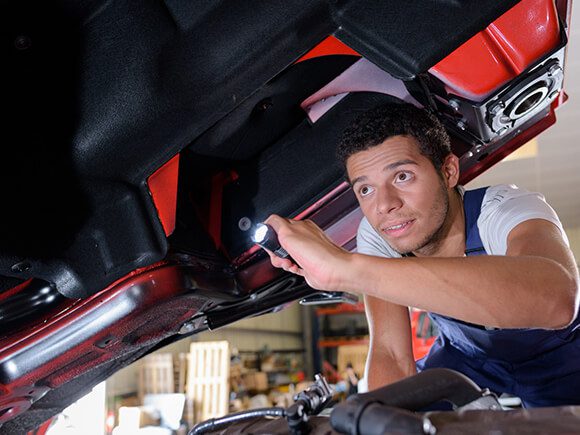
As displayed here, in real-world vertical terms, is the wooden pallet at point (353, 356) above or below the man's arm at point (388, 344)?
above

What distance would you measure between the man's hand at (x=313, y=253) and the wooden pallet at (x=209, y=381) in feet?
22.3

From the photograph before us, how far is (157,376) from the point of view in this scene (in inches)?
303

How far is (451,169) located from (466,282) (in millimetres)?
594

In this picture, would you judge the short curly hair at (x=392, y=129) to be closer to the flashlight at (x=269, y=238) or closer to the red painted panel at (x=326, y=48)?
the red painted panel at (x=326, y=48)

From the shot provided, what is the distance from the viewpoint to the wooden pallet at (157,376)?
765 centimetres

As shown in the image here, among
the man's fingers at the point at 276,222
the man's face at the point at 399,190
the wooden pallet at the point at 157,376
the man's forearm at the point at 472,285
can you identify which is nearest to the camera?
the man's forearm at the point at 472,285

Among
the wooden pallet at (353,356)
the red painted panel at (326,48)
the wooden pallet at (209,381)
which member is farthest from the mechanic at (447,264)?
the wooden pallet at (353,356)

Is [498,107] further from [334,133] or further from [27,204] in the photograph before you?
[27,204]

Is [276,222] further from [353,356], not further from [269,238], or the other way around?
[353,356]

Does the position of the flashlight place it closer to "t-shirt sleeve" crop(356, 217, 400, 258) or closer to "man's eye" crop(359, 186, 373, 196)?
"man's eye" crop(359, 186, 373, 196)

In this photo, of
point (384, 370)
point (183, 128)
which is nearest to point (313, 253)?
point (183, 128)

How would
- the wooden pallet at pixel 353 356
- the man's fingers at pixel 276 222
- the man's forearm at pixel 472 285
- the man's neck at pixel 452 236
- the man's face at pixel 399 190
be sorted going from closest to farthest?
the man's forearm at pixel 472 285 → the man's fingers at pixel 276 222 → the man's face at pixel 399 190 → the man's neck at pixel 452 236 → the wooden pallet at pixel 353 356

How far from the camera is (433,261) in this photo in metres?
1.06

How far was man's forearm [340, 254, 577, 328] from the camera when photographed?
104 centimetres
